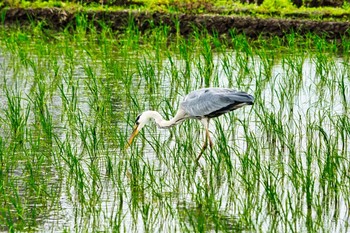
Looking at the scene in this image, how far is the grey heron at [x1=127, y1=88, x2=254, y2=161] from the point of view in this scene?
26.6 feet

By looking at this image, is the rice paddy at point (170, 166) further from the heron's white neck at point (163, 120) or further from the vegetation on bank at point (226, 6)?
the vegetation on bank at point (226, 6)

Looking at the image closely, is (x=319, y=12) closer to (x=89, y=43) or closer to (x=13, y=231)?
(x=89, y=43)

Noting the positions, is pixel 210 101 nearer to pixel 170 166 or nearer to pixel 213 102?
pixel 213 102

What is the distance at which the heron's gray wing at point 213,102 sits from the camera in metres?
8.10

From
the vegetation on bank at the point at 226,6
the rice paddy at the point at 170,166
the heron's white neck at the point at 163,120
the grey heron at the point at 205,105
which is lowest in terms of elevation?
the rice paddy at the point at 170,166

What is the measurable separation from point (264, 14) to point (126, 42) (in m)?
3.91

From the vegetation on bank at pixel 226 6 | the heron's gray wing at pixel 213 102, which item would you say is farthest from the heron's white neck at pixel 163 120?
the vegetation on bank at pixel 226 6

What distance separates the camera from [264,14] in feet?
51.9

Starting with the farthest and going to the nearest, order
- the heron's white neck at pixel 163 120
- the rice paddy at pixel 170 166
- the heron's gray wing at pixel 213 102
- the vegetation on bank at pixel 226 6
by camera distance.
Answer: the vegetation on bank at pixel 226 6 → the heron's white neck at pixel 163 120 → the heron's gray wing at pixel 213 102 → the rice paddy at pixel 170 166

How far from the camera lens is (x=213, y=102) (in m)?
8.17

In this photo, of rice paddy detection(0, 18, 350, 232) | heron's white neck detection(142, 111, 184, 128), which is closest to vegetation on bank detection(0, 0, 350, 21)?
rice paddy detection(0, 18, 350, 232)

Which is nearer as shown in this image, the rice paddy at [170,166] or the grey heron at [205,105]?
the rice paddy at [170,166]

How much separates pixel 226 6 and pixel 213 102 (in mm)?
8485

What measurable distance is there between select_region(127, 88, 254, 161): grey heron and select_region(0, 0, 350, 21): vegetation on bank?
7.27 meters
